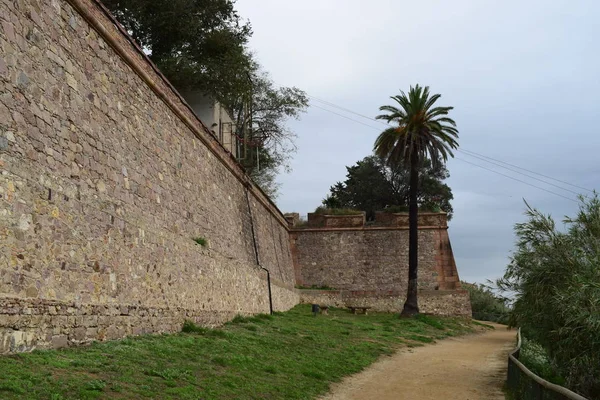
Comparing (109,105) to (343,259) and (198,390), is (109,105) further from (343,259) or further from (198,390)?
(343,259)

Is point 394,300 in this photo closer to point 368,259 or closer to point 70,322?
point 368,259

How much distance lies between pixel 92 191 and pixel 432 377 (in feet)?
26.8

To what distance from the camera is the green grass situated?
22.1ft

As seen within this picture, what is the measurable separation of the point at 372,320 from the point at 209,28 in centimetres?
1426

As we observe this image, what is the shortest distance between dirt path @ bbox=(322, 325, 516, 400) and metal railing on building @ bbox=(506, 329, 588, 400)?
21.5 inches

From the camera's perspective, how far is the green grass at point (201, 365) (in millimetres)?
6734

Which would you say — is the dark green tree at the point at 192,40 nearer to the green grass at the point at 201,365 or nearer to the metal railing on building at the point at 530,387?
the green grass at the point at 201,365

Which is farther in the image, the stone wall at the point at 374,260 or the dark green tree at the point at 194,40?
the stone wall at the point at 374,260

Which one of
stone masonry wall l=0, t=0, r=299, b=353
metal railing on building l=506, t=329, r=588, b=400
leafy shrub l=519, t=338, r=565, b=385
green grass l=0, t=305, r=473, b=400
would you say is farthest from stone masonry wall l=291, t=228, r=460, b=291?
metal railing on building l=506, t=329, r=588, b=400

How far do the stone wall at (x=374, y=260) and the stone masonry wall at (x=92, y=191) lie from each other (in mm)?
17786

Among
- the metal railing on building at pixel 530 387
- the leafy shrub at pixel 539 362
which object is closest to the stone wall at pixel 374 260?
the leafy shrub at pixel 539 362

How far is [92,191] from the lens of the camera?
9852 mm

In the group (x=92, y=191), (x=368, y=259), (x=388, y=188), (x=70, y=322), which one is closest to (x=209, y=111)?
(x=368, y=259)

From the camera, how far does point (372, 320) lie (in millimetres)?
26844
